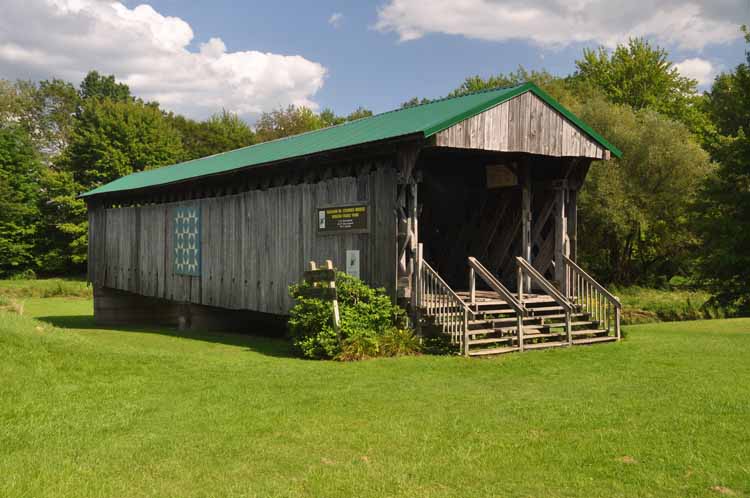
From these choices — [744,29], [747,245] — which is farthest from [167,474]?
[744,29]

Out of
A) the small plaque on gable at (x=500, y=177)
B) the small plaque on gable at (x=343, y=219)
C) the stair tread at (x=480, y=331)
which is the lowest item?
the stair tread at (x=480, y=331)

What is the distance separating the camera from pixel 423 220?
1869cm

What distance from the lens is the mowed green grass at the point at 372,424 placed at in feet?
20.4

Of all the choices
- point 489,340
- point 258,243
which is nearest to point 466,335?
point 489,340

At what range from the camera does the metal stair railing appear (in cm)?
1514

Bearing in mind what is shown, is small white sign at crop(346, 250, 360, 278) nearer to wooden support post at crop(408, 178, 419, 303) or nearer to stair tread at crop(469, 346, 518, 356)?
wooden support post at crop(408, 178, 419, 303)

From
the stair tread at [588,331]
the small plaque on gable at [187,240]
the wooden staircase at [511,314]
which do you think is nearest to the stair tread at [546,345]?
the wooden staircase at [511,314]

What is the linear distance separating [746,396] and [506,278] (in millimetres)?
8722

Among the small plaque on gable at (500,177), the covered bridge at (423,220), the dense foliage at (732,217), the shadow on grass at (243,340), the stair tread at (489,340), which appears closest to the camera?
the stair tread at (489,340)

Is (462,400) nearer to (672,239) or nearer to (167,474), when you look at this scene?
(167,474)

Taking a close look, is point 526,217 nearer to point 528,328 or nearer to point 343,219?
point 528,328

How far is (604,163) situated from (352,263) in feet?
79.1

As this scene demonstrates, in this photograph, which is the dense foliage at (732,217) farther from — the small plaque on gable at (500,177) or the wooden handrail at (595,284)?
the small plaque on gable at (500,177)

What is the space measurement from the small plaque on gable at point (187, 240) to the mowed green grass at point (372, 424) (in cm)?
769
